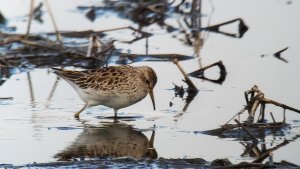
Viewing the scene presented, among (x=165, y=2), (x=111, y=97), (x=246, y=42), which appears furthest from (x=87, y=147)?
(x=165, y=2)

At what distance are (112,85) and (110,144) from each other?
5.79 ft

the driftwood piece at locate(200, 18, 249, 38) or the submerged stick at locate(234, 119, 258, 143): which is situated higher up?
the driftwood piece at locate(200, 18, 249, 38)

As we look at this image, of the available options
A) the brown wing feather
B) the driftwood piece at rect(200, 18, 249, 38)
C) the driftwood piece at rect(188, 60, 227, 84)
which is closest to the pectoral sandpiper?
the brown wing feather

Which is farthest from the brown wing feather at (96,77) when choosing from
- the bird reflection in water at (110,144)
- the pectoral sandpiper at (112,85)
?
the bird reflection in water at (110,144)

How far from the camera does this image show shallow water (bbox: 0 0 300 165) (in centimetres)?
941

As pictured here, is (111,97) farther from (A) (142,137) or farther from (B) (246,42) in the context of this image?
(B) (246,42)

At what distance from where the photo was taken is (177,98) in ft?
39.0

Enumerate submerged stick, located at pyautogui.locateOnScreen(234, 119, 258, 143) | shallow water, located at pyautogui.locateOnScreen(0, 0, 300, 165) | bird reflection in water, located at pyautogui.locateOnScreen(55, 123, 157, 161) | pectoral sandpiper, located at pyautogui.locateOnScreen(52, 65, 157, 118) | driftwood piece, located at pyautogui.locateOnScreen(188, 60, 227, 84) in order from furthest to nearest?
1. driftwood piece, located at pyautogui.locateOnScreen(188, 60, 227, 84)
2. pectoral sandpiper, located at pyautogui.locateOnScreen(52, 65, 157, 118)
3. shallow water, located at pyautogui.locateOnScreen(0, 0, 300, 165)
4. submerged stick, located at pyautogui.locateOnScreen(234, 119, 258, 143)
5. bird reflection in water, located at pyautogui.locateOnScreen(55, 123, 157, 161)

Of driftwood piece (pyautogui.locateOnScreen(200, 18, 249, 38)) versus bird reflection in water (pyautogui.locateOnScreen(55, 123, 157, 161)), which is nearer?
bird reflection in water (pyautogui.locateOnScreen(55, 123, 157, 161))

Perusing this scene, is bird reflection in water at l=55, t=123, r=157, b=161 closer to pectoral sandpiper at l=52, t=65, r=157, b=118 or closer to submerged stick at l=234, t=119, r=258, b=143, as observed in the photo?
pectoral sandpiper at l=52, t=65, r=157, b=118

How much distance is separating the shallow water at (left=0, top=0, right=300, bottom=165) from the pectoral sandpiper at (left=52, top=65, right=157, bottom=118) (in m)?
0.20

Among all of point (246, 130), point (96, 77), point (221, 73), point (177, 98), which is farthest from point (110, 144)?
point (221, 73)

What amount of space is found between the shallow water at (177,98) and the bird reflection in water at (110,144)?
99 millimetres

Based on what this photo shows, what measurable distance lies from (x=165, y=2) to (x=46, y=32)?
3362 millimetres
